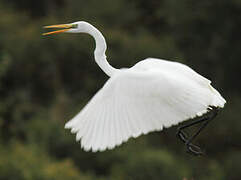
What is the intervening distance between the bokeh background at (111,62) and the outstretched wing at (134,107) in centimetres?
996

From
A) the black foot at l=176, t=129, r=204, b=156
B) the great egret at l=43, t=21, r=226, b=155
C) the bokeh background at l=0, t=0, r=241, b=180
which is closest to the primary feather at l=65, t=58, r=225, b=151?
the great egret at l=43, t=21, r=226, b=155

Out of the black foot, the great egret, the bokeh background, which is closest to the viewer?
the great egret

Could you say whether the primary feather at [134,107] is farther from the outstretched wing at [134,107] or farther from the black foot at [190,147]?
the black foot at [190,147]

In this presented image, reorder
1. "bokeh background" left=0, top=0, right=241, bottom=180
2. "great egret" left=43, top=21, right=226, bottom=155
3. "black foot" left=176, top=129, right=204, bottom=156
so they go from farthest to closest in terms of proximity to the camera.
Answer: "bokeh background" left=0, top=0, right=241, bottom=180
"black foot" left=176, top=129, right=204, bottom=156
"great egret" left=43, top=21, right=226, bottom=155

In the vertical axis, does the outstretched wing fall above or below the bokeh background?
above

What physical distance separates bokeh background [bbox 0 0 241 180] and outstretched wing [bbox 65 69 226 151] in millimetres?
9963

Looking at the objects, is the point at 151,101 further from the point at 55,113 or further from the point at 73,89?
the point at 73,89

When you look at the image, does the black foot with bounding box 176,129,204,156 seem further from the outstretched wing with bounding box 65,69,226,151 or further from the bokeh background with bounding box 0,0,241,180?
the bokeh background with bounding box 0,0,241,180

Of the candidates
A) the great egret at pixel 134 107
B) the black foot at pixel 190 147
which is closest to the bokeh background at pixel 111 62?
the black foot at pixel 190 147

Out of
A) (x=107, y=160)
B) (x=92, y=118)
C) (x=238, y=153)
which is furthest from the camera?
(x=238, y=153)

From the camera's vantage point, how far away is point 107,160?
52.5 ft

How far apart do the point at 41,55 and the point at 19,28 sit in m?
1.43

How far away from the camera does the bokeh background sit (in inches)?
646

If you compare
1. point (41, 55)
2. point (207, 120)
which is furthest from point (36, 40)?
point (207, 120)
